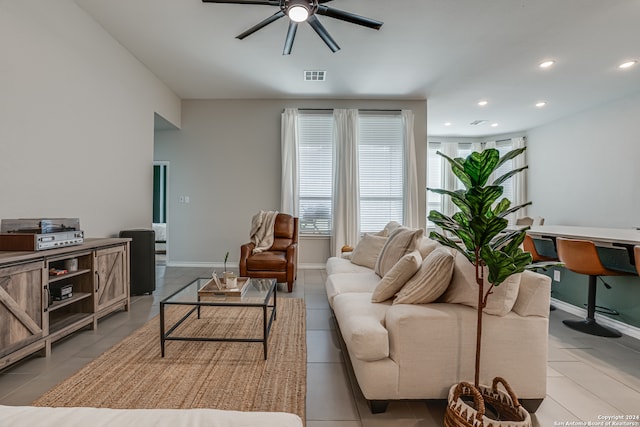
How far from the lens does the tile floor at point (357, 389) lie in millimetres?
1622

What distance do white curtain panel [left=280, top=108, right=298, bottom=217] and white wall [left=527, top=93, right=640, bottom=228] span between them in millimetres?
5804

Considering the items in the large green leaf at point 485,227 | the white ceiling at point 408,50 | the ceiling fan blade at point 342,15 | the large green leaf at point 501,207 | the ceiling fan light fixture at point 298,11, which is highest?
the white ceiling at point 408,50

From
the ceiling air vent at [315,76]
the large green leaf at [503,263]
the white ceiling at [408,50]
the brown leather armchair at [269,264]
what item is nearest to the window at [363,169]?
the white ceiling at [408,50]

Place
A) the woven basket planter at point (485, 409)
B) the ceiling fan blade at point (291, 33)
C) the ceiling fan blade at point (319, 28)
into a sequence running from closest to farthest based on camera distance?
the woven basket planter at point (485, 409)
the ceiling fan blade at point (319, 28)
the ceiling fan blade at point (291, 33)

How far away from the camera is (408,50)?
12.6 ft

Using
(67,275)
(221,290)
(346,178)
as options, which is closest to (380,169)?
(346,178)

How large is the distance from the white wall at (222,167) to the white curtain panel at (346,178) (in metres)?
0.30

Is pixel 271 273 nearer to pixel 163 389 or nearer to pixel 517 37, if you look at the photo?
pixel 163 389

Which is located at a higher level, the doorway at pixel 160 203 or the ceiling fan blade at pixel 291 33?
the ceiling fan blade at pixel 291 33

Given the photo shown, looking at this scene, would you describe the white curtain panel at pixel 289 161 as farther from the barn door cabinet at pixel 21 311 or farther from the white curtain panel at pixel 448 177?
the white curtain panel at pixel 448 177

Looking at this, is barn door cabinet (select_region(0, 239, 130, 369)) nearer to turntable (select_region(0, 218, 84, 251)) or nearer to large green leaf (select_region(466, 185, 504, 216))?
turntable (select_region(0, 218, 84, 251))

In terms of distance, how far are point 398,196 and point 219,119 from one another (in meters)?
3.70

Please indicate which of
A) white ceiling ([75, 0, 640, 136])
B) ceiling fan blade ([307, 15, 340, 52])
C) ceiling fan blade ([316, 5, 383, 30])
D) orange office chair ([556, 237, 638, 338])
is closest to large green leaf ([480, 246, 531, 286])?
orange office chair ([556, 237, 638, 338])

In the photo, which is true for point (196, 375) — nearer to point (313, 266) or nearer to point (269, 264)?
point (269, 264)
